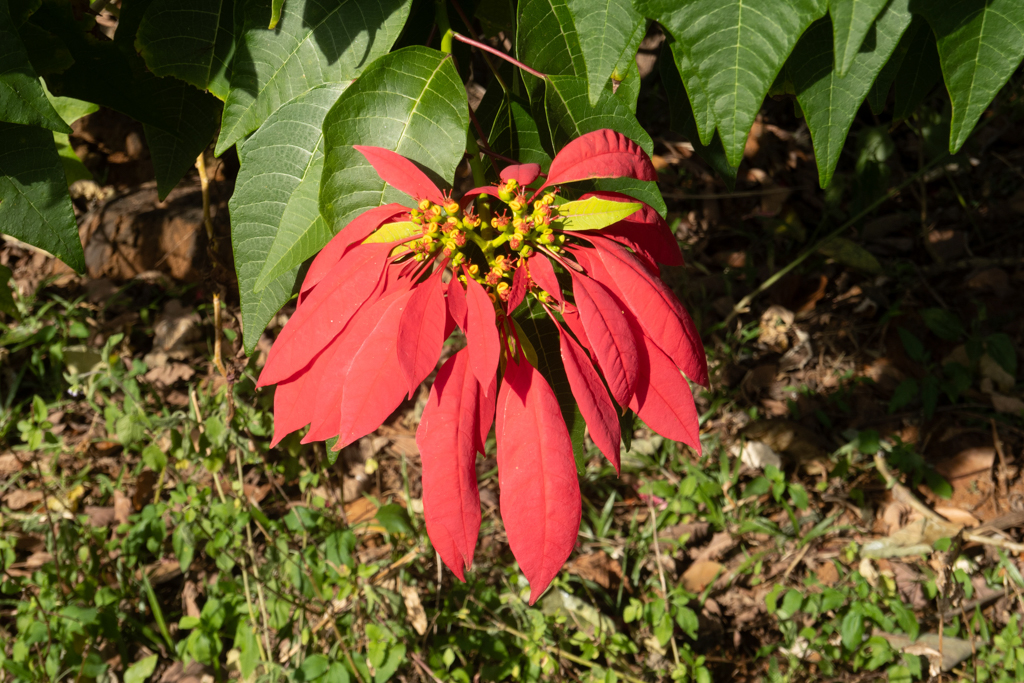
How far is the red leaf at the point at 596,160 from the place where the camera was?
56cm

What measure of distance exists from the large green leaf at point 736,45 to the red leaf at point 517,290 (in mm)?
168

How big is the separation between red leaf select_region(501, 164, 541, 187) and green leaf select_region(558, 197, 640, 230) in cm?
4

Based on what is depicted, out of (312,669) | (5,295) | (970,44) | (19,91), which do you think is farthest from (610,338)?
(312,669)

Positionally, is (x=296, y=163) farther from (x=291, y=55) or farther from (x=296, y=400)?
(x=296, y=400)

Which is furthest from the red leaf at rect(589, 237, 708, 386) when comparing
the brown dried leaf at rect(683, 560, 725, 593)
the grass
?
the brown dried leaf at rect(683, 560, 725, 593)

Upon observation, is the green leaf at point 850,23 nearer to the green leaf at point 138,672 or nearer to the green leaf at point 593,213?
the green leaf at point 593,213

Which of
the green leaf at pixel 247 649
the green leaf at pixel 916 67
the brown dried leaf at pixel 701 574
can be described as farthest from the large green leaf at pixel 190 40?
the brown dried leaf at pixel 701 574

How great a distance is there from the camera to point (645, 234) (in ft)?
2.03

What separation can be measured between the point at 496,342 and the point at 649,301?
0.13m

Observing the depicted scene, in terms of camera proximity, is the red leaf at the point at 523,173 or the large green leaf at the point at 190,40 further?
the large green leaf at the point at 190,40

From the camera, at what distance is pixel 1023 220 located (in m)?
2.23

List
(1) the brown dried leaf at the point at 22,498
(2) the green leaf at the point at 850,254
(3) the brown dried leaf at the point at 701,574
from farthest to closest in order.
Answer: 1. (2) the green leaf at the point at 850,254
2. (1) the brown dried leaf at the point at 22,498
3. (3) the brown dried leaf at the point at 701,574

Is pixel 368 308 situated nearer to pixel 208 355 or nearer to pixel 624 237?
pixel 624 237

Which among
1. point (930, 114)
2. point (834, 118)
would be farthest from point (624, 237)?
point (930, 114)
